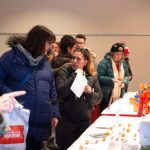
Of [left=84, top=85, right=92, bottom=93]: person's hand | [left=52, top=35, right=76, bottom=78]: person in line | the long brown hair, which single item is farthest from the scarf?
[left=84, top=85, right=92, bottom=93]: person's hand

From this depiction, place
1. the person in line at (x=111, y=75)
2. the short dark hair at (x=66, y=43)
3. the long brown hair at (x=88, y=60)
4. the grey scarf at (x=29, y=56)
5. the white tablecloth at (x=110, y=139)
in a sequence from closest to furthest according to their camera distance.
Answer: the white tablecloth at (x=110, y=139) < the grey scarf at (x=29, y=56) < the long brown hair at (x=88, y=60) < the short dark hair at (x=66, y=43) < the person in line at (x=111, y=75)

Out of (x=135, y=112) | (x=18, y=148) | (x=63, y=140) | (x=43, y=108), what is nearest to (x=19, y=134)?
(x=18, y=148)

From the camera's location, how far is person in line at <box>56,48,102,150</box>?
2.80 meters

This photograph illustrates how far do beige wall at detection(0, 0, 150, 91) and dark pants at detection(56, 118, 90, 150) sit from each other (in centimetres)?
396

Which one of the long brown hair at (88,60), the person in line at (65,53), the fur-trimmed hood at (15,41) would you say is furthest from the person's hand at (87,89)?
the fur-trimmed hood at (15,41)

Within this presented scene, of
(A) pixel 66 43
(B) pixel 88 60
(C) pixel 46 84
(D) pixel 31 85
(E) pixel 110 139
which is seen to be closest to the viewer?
(E) pixel 110 139

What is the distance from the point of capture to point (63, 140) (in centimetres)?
282

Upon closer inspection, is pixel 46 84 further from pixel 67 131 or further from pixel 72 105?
pixel 67 131

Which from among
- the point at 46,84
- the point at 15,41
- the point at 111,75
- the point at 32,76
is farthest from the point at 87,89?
the point at 111,75

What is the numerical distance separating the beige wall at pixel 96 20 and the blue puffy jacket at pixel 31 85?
14.2 ft

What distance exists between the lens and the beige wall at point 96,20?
6602 mm

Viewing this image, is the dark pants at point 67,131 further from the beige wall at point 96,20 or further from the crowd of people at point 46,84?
the beige wall at point 96,20

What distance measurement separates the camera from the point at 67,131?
2803 mm

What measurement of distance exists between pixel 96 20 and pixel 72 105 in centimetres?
411
